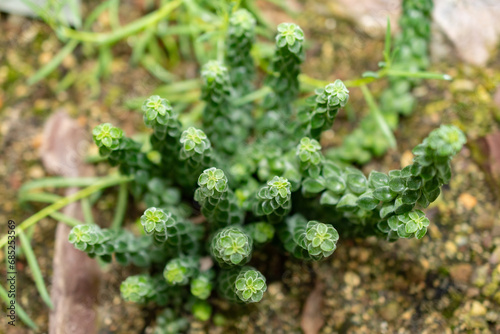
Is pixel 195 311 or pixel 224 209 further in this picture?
pixel 195 311

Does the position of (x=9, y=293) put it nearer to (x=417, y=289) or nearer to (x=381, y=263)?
(x=381, y=263)

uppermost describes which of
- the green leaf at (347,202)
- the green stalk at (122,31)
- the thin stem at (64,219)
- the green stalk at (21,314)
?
the green stalk at (122,31)

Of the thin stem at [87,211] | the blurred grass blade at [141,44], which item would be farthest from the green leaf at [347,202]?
the blurred grass blade at [141,44]

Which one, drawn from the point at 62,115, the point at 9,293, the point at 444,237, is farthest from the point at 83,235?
the point at 444,237

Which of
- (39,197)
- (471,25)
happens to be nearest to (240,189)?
(39,197)

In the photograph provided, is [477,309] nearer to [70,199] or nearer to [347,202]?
A: [347,202]

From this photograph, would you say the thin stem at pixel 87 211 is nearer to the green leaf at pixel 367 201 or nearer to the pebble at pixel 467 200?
the green leaf at pixel 367 201

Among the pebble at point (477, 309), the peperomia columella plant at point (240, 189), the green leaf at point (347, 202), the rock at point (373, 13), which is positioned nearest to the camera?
the peperomia columella plant at point (240, 189)
